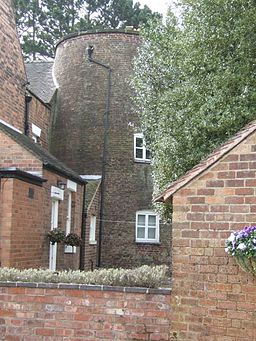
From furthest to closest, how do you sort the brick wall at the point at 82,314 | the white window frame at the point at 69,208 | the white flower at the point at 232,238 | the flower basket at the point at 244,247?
the white window frame at the point at 69,208 → the brick wall at the point at 82,314 → the white flower at the point at 232,238 → the flower basket at the point at 244,247

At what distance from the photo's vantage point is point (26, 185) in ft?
38.5

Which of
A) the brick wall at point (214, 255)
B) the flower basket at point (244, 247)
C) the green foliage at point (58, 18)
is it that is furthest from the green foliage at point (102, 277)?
the green foliage at point (58, 18)

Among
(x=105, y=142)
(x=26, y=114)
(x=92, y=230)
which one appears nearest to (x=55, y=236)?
(x=26, y=114)

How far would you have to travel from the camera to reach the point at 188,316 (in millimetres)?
6035

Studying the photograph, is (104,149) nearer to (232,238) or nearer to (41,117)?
(41,117)

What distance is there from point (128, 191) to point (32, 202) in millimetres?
8749

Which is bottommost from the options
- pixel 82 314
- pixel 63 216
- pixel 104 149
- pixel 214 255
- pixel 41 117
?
pixel 82 314

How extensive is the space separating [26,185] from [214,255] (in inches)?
263

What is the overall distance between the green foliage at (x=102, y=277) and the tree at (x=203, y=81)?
17.5 ft

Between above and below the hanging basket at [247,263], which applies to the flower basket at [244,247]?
above

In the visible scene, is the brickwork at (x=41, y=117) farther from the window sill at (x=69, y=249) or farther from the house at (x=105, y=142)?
the window sill at (x=69, y=249)

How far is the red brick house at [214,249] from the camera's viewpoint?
→ 19.3 ft

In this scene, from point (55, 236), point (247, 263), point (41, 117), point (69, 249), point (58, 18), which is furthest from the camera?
point (58, 18)

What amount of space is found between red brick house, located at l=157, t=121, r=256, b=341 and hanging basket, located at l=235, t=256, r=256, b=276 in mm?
185
